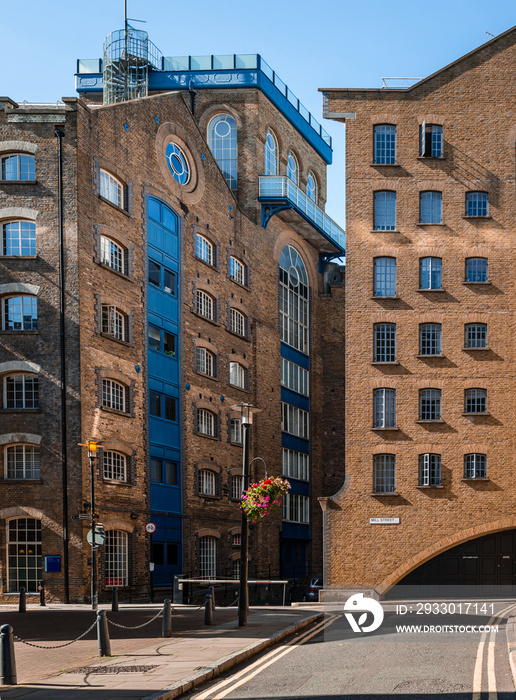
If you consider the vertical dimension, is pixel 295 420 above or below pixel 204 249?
below

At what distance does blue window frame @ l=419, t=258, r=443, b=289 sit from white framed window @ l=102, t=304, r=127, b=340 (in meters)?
13.3

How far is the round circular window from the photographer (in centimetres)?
4578

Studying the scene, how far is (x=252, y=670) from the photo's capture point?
50.5 feet

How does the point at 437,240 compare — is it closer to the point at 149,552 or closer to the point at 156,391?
the point at 156,391

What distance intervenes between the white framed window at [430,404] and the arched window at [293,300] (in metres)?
17.7

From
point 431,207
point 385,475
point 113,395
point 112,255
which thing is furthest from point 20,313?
point 431,207

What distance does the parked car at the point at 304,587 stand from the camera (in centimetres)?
4944

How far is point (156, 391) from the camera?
43.0 metres

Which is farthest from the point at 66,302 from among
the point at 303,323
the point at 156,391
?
the point at 303,323

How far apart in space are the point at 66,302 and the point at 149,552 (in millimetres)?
11581

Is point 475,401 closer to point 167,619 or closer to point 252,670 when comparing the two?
point 167,619

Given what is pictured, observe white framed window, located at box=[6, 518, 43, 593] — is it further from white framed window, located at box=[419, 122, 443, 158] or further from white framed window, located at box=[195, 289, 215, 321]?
white framed window, located at box=[419, 122, 443, 158]

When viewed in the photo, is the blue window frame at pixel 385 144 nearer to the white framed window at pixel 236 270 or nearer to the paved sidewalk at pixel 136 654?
the white framed window at pixel 236 270

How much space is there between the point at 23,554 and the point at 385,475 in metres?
15.4
